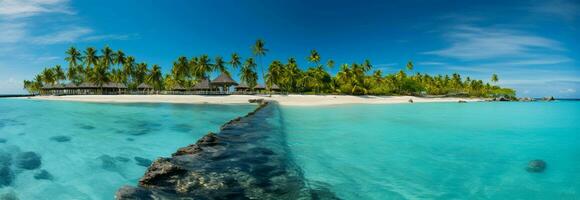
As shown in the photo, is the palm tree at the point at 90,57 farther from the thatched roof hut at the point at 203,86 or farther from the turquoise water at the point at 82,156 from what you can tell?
the turquoise water at the point at 82,156

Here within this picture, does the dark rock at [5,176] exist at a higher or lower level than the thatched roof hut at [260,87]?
lower

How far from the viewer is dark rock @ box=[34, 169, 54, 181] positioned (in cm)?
739

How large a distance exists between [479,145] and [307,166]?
276 inches

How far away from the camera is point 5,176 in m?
7.46

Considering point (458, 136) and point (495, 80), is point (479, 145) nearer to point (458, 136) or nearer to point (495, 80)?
point (458, 136)

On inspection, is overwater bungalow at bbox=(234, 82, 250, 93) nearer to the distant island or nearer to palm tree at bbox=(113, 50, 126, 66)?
the distant island

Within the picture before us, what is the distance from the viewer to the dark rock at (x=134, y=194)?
4652 millimetres

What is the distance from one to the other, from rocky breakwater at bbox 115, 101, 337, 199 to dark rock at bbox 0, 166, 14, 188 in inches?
117

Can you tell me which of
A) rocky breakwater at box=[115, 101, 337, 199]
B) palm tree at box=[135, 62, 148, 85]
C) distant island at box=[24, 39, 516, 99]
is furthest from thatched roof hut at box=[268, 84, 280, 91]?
rocky breakwater at box=[115, 101, 337, 199]

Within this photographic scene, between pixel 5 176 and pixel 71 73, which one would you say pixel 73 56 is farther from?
pixel 5 176

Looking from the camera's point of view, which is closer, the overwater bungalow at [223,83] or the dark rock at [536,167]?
the dark rock at [536,167]

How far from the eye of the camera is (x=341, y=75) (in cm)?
6700

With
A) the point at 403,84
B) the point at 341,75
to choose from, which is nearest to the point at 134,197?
the point at 341,75

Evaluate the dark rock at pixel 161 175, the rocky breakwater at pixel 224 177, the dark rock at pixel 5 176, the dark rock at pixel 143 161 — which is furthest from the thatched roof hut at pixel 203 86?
the dark rock at pixel 161 175
